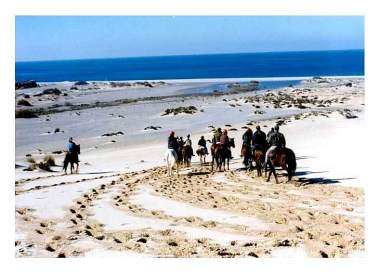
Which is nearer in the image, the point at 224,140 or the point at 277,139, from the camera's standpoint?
the point at 277,139

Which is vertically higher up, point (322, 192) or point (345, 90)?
point (345, 90)

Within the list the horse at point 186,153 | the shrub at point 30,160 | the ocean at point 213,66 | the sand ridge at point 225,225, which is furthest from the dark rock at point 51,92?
the sand ridge at point 225,225

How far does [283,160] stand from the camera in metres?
15.4

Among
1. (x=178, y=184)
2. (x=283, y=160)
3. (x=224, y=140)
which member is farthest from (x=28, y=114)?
(x=283, y=160)

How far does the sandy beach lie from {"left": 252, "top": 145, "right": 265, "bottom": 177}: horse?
528 mm

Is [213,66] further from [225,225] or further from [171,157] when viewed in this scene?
[225,225]

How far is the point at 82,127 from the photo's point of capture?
21.2 m

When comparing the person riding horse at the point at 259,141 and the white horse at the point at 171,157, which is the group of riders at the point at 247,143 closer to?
the person riding horse at the point at 259,141

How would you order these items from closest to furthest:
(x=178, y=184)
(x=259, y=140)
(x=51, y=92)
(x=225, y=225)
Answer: (x=225, y=225)
(x=178, y=184)
(x=259, y=140)
(x=51, y=92)

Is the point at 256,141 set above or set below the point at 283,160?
above

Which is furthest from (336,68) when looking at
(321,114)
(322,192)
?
(321,114)

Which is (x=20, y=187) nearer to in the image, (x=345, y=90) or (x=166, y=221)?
Answer: (x=166, y=221)

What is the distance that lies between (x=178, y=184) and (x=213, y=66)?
233 inches
